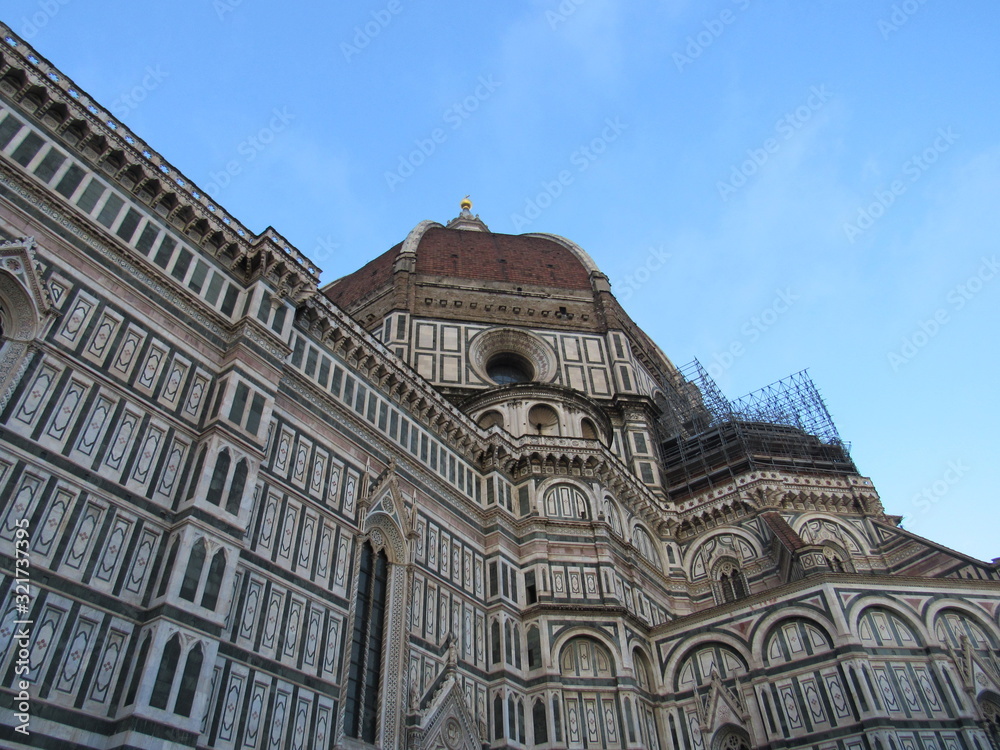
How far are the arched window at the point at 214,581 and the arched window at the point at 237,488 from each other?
3.19 feet

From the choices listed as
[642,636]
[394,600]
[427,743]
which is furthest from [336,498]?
[642,636]

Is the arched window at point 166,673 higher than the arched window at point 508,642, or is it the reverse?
the arched window at point 508,642

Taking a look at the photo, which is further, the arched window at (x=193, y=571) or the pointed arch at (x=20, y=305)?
the arched window at (x=193, y=571)

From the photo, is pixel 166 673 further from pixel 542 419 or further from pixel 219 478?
pixel 542 419

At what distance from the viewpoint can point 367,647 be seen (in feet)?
55.4

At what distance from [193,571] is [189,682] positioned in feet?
6.02

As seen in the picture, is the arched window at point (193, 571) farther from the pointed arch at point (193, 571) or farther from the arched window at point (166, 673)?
the arched window at point (166, 673)

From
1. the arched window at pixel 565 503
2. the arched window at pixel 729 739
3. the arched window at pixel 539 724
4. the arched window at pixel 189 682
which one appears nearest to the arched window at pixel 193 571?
the arched window at pixel 189 682

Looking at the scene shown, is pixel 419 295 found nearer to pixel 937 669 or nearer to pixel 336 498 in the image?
pixel 336 498

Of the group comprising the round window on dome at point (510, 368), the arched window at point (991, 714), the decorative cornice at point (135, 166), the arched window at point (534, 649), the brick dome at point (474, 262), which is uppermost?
the brick dome at point (474, 262)

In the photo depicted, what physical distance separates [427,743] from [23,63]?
16.3 metres

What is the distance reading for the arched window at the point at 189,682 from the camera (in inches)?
470

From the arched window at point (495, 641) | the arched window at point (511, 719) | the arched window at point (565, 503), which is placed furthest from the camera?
the arched window at point (565, 503)

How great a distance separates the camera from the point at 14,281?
13195 mm
